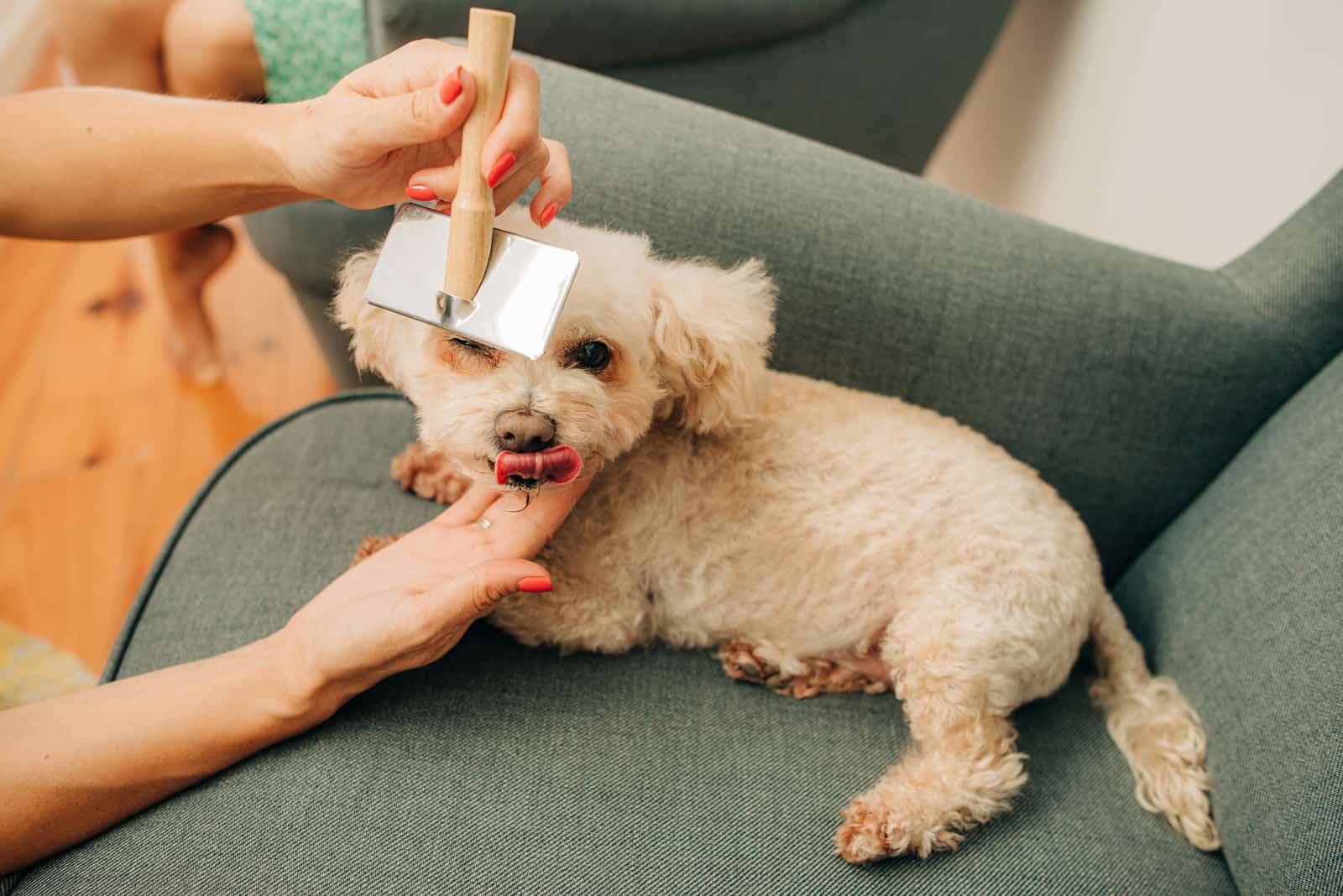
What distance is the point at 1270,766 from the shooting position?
34.9 inches

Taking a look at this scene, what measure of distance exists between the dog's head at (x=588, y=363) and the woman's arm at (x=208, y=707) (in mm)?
144

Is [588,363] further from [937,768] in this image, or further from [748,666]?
[937,768]

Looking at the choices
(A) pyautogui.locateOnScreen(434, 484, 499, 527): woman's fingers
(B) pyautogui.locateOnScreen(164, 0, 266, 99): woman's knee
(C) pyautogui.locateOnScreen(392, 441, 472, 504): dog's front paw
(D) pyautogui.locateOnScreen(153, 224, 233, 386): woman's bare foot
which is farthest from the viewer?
(D) pyautogui.locateOnScreen(153, 224, 233, 386): woman's bare foot

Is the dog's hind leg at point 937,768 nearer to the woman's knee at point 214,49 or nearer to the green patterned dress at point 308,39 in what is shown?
the green patterned dress at point 308,39

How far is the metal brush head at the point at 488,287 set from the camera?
73cm

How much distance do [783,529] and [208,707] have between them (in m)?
0.71

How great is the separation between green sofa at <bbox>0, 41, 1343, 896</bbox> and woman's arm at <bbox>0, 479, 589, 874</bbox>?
0.12 feet

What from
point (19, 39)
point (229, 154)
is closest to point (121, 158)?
point (229, 154)

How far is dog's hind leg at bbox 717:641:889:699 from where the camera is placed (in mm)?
1068

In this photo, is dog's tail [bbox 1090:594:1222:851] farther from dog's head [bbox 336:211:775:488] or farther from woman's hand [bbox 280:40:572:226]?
woman's hand [bbox 280:40:572:226]

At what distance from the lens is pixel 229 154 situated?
3.14 feet

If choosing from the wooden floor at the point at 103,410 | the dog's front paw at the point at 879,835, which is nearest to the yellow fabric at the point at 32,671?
the wooden floor at the point at 103,410

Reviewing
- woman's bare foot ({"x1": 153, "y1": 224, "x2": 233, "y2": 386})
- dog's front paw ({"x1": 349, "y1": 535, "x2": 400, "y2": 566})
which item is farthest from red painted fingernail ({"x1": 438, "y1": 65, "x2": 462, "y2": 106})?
woman's bare foot ({"x1": 153, "y1": 224, "x2": 233, "y2": 386})

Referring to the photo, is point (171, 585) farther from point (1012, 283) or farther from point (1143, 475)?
point (1143, 475)
